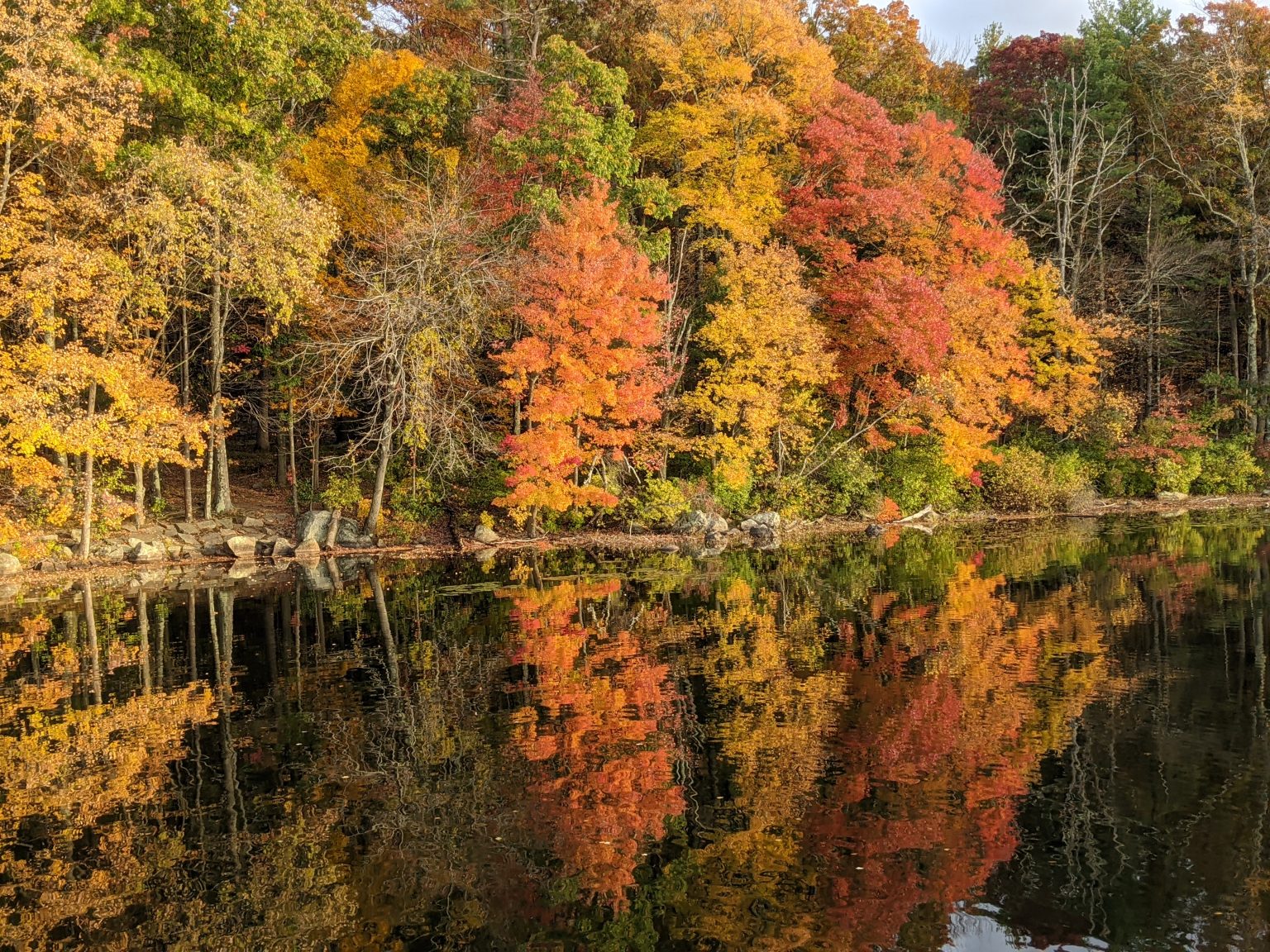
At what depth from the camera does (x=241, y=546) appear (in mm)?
25828

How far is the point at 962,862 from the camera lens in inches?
277

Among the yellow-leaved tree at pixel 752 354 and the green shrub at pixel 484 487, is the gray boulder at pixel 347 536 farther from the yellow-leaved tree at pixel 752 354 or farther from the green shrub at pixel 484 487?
the yellow-leaved tree at pixel 752 354

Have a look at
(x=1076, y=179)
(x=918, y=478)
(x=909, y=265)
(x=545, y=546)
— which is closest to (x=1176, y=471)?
(x=918, y=478)

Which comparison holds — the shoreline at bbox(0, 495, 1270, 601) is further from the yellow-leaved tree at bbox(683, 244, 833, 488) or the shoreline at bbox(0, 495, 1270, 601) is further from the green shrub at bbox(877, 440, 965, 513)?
the yellow-leaved tree at bbox(683, 244, 833, 488)

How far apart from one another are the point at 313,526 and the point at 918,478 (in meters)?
19.2

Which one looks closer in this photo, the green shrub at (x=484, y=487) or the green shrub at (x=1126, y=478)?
the green shrub at (x=484, y=487)

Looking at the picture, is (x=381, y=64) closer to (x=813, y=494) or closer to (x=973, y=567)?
(x=813, y=494)

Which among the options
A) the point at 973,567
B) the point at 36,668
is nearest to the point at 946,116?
the point at 973,567

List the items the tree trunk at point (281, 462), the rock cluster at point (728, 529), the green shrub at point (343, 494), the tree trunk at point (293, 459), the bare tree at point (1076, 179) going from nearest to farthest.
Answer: the green shrub at point (343, 494) → the rock cluster at point (728, 529) → the tree trunk at point (293, 459) → the tree trunk at point (281, 462) → the bare tree at point (1076, 179)

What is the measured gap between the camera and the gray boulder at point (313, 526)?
26.5 meters

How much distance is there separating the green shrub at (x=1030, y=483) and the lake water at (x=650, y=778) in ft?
55.9

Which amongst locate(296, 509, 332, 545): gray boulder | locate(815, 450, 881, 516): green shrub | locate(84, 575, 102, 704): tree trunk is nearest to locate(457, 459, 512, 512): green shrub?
locate(296, 509, 332, 545): gray boulder

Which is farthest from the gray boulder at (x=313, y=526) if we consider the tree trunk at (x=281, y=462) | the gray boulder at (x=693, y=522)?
the gray boulder at (x=693, y=522)

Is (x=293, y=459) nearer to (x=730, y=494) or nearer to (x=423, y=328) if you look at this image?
(x=423, y=328)
